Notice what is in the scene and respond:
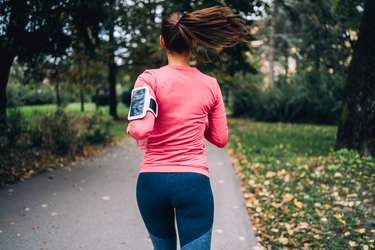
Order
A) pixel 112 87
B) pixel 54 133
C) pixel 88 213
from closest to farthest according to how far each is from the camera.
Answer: pixel 88 213
pixel 54 133
pixel 112 87

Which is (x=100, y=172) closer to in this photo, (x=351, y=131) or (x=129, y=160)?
(x=129, y=160)

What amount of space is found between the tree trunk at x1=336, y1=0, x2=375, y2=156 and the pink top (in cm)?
719

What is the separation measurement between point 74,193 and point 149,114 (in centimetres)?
508

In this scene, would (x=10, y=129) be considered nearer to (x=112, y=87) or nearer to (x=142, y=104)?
(x=142, y=104)

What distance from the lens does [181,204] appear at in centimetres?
212

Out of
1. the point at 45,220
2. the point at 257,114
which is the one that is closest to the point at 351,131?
the point at 45,220

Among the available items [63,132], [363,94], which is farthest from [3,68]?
[363,94]

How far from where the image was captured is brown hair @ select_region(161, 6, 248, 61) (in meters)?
2.09

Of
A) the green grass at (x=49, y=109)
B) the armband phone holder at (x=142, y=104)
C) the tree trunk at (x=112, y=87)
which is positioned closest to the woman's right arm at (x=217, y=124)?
the armband phone holder at (x=142, y=104)

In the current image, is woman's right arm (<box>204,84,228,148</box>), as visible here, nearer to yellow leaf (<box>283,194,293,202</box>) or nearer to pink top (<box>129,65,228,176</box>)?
pink top (<box>129,65,228,176</box>)

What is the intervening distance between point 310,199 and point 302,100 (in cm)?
1819

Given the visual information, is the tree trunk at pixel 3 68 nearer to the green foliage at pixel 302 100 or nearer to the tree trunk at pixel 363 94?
the tree trunk at pixel 363 94

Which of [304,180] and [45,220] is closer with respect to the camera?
[45,220]

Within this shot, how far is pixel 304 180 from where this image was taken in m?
7.38
